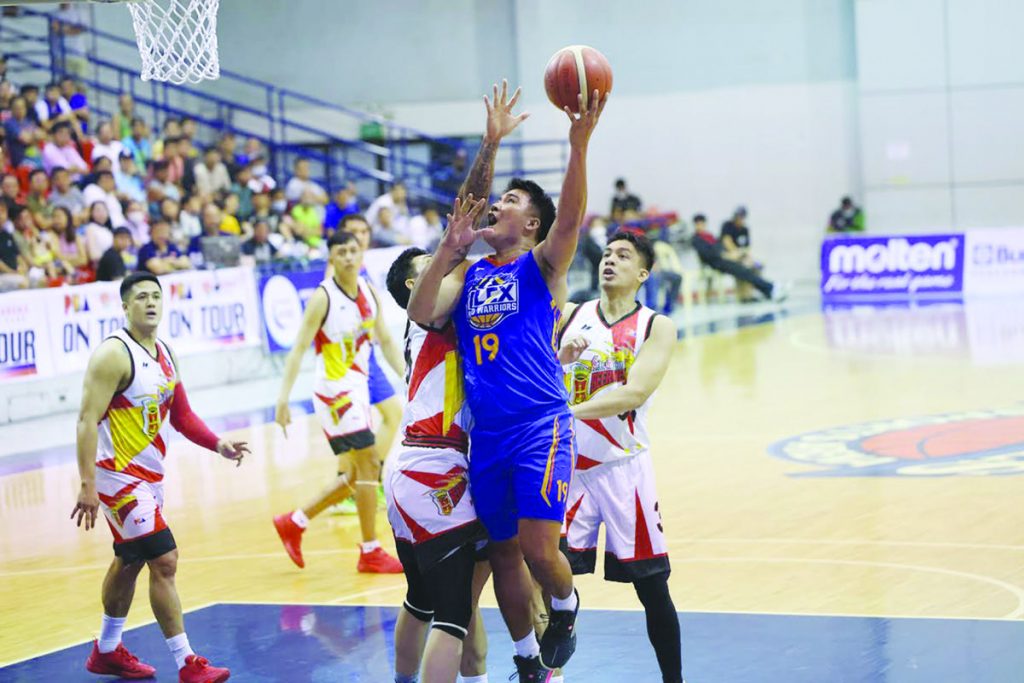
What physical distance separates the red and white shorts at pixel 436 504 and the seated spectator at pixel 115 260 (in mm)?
11653

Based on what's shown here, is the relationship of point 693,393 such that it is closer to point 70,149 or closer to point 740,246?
point 70,149

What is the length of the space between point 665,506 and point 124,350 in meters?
4.49

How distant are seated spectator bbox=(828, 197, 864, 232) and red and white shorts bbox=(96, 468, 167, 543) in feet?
73.4

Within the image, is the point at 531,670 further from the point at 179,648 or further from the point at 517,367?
the point at 179,648

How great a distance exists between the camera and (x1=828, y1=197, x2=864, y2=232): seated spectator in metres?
27.7

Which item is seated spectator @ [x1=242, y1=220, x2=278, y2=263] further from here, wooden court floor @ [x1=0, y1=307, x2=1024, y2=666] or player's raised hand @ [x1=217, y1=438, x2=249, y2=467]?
player's raised hand @ [x1=217, y1=438, x2=249, y2=467]

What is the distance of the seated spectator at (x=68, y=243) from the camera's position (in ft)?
55.8

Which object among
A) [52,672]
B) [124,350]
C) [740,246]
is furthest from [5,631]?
[740,246]

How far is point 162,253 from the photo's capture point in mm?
17516

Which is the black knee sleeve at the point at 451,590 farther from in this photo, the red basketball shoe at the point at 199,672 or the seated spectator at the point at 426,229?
the seated spectator at the point at 426,229

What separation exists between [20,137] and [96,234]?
2634 mm

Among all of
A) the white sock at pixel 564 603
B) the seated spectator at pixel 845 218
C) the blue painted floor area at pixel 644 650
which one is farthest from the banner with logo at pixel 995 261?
the white sock at pixel 564 603

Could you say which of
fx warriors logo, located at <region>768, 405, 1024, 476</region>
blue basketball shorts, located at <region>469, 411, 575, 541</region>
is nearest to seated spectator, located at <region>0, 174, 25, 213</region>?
fx warriors logo, located at <region>768, 405, 1024, 476</region>

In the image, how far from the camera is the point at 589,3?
29.1 m
